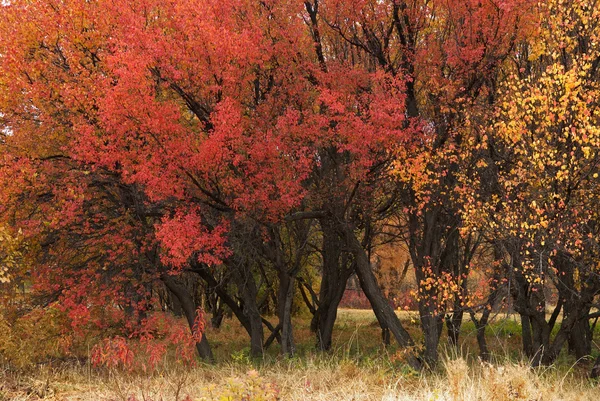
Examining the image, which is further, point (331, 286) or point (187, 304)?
point (331, 286)

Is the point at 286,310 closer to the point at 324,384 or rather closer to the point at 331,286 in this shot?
the point at 331,286

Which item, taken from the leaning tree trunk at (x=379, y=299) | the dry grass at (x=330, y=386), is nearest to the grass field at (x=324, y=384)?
the dry grass at (x=330, y=386)

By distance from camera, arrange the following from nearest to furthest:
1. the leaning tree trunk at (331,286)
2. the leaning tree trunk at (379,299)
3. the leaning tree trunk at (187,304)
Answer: the leaning tree trunk at (379,299) < the leaning tree trunk at (187,304) < the leaning tree trunk at (331,286)

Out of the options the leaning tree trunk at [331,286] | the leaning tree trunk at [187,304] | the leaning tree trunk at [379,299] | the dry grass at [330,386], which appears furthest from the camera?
the leaning tree trunk at [331,286]

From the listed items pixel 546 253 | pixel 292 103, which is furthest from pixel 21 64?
pixel 546 253

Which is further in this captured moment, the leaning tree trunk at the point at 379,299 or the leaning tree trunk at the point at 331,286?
the leaning tree trunk at the point at 331,286

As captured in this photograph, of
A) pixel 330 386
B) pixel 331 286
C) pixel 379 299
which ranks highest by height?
pixel 331 286

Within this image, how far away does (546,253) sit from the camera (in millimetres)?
10078

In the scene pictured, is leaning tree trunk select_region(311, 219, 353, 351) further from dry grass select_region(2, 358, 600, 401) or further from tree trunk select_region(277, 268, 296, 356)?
dry grass select_region(2, 358, 600, 401)

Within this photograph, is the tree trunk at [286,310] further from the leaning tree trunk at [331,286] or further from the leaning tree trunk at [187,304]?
the leaning tree trunk at [187,304]

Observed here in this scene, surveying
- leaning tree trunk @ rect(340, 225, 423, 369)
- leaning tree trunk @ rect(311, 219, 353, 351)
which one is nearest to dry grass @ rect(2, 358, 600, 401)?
leaning tree trunk @ rect(340, 225, 423, 369)

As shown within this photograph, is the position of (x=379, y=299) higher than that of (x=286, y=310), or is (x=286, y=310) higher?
(x=379, y=299)

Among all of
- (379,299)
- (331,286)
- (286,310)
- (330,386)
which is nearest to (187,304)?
(286,310)

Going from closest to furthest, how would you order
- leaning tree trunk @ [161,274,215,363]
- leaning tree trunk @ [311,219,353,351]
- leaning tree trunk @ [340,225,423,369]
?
1. leaning tree trunk @ [340,225,423,369]
2. leaning tree trunk @ [161,274,215,363]
3. leaning tree trunk @ [311,219,353,351]
